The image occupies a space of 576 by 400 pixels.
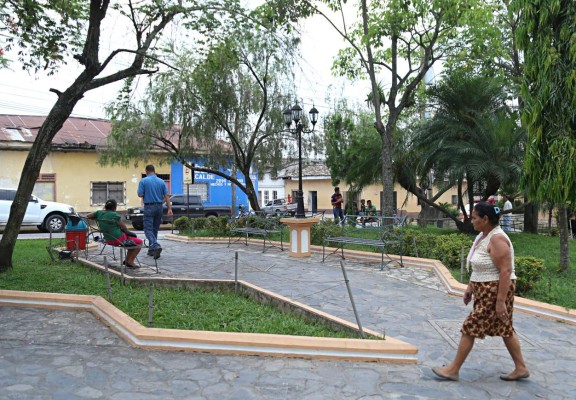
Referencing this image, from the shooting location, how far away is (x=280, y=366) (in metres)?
4.13

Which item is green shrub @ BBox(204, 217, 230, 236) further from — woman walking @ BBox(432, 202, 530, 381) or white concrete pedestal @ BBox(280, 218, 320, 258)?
woman walking @ BBox(432, 202, 530, 381)

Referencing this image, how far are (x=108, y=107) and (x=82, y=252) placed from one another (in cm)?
1019

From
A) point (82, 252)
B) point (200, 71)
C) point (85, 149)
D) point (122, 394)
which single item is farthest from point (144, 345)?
point (85, 149)

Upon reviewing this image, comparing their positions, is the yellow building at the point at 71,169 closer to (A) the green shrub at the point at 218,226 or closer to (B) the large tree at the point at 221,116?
(B) the large tree at the point at 221,116

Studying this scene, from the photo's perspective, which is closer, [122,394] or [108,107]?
[122,394]

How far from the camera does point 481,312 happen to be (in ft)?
12.2

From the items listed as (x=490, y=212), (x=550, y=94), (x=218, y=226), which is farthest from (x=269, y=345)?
(x=218, y=226)

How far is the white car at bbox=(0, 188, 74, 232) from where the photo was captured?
1637 cm

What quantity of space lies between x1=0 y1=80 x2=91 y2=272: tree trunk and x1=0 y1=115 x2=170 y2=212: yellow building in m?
15.5

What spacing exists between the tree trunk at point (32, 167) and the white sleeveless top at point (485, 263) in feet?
22.0

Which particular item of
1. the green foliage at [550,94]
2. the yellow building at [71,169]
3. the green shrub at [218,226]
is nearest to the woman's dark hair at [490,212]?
the green foliage at [550,94]

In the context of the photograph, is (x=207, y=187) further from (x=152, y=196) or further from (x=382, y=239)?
(x=382, y=239)

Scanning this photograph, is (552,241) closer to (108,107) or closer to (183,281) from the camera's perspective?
(183,281)

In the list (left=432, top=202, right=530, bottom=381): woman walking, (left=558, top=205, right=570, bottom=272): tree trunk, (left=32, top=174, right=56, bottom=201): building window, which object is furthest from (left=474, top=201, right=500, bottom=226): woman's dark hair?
(left=32, top=174, right=56, bottom=201): building window
